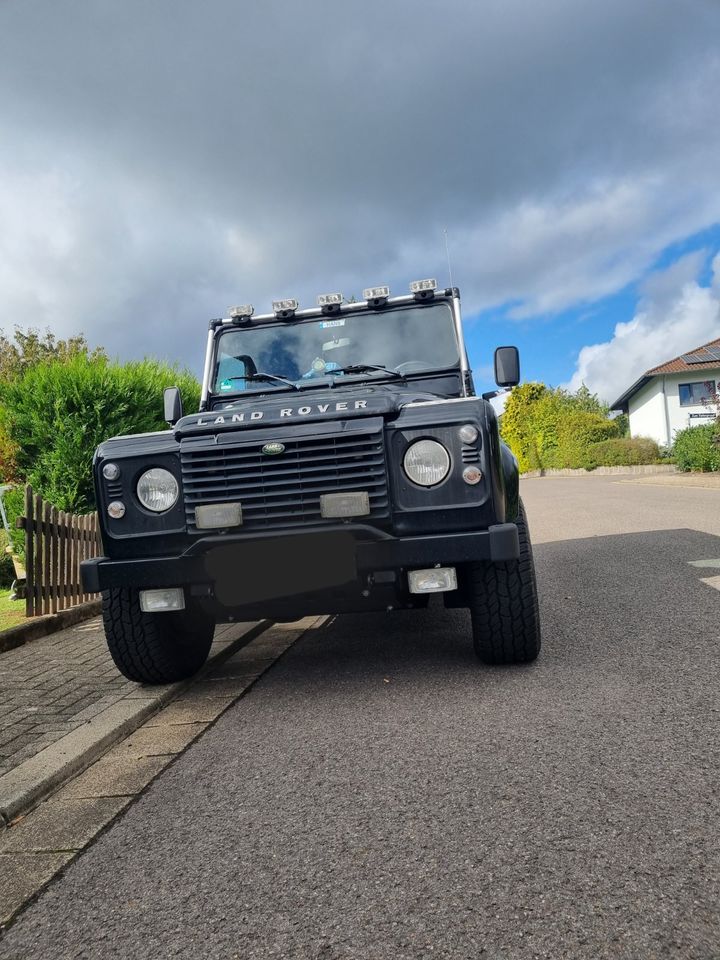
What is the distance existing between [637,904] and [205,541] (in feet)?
8.41

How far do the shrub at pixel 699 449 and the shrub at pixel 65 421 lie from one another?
68.4 ft

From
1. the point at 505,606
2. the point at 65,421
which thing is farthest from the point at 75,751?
the point at 65,421

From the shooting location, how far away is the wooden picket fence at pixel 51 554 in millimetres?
7160

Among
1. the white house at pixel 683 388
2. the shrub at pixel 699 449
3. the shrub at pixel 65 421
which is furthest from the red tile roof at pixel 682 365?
the shrub at pixel 65 421

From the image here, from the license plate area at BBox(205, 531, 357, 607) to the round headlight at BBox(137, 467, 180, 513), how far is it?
1.16 feet

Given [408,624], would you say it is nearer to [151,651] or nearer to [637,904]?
[151,651]

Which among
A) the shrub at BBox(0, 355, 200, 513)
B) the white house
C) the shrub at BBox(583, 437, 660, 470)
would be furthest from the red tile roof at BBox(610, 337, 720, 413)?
the shrub at BBox(0, 355, 200, 513)

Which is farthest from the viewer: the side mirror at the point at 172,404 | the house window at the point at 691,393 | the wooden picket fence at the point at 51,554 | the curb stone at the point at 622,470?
the house window at the point at 691,393

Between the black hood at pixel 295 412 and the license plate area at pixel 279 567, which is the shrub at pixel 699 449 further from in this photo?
the license plate area at pixel 279 567

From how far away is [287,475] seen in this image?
3.90 meters

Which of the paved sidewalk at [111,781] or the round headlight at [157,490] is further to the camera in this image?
the round headlight at [157,490]

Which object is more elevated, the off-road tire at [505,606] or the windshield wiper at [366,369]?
the windshield wiper at [366,369]

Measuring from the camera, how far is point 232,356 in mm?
5895

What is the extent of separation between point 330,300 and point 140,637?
280 cm
